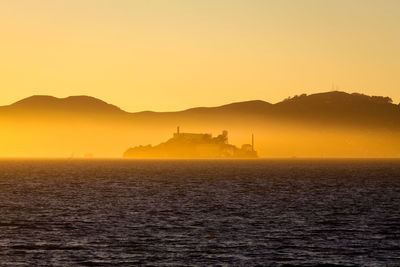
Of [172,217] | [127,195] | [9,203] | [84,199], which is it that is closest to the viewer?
[172,217]

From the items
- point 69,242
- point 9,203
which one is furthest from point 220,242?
point 9,203

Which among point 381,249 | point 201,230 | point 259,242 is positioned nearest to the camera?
point 381,249

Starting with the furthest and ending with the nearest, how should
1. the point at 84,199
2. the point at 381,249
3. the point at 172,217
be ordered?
1. the point at 84,199
2. the point at 172,217
3. the point at 381,249

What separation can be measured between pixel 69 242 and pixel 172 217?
23.1 meters

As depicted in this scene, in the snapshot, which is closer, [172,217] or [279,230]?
[279,230]

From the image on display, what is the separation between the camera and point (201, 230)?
71500 mm

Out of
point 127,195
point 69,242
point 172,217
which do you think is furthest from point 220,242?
point 127,195

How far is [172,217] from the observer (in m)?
84.4

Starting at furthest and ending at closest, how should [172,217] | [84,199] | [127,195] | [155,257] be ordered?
[127,195] → [84,199] → [172,217] → [155,257]

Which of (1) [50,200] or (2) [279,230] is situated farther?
(1) [50,200]

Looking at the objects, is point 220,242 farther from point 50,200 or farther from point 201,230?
point 50,200

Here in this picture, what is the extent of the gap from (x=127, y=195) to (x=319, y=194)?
35.2m

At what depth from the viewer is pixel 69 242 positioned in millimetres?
62844

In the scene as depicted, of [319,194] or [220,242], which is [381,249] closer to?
[220,242]
